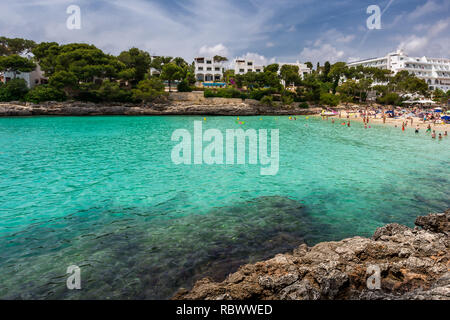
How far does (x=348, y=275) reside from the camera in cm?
522

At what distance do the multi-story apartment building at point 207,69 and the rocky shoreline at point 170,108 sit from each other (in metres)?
24.7

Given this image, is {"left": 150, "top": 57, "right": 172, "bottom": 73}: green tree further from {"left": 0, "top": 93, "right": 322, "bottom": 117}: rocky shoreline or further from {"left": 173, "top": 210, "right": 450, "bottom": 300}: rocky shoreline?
{"left": 173, "top": 210, "right": 450, "bottom": 300}: rocky shoreline

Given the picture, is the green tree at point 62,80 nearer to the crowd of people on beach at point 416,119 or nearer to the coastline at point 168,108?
the coastline at point 168,108

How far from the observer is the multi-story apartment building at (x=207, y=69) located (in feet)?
299

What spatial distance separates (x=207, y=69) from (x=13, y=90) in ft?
184

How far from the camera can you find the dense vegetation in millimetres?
54688

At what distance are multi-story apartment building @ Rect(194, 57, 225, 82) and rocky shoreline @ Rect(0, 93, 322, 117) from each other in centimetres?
2474

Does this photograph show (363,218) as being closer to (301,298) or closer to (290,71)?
(301,298)

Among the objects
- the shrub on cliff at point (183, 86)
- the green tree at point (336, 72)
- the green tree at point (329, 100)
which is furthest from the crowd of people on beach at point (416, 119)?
the shrub on cliff at point (183, 86)

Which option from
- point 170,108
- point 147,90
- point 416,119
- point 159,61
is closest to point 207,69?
point 159,61

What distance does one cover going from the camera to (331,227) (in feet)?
29.0

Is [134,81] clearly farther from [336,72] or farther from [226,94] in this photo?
[336,72]

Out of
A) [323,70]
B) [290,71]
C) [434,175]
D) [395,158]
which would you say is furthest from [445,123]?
[323,70]

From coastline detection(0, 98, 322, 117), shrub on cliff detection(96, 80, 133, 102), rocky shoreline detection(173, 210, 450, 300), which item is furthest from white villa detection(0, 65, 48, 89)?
rocky shoreline detection(173, 210, 450, 300)
